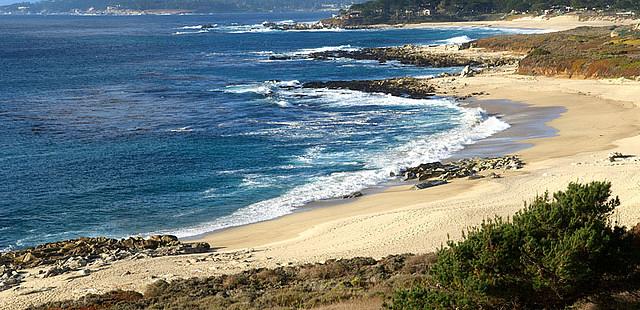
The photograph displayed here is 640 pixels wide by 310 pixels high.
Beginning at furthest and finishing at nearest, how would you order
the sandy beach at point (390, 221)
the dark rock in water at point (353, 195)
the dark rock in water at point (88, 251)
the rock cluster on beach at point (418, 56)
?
1. the rock cluster on beach at point (418, 56)
2. the dark rock in water at point (353, 195)
3. the dark rock in water at point (88, 251)
4. the sandy beach at point (390, 221)

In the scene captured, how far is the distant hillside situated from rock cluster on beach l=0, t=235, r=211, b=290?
146 metres

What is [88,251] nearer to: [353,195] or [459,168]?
[353,195]

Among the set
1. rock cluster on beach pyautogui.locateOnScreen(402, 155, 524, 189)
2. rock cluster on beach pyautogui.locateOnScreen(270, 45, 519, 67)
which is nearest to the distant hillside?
rock cluster on beach pyautogui.locateOnScreen(270, 45, 519, 67)

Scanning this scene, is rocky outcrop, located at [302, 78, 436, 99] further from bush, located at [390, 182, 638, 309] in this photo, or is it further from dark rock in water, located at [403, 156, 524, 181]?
bush, located at [390, 182, 638, 309]

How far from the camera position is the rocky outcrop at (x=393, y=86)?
201 feet

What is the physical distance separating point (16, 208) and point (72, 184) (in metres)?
3.60

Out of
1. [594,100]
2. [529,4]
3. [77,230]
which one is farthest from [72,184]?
[529,4]

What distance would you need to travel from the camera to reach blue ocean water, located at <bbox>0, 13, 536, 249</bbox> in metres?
29.4

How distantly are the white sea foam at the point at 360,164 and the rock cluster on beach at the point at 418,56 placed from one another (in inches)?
1190

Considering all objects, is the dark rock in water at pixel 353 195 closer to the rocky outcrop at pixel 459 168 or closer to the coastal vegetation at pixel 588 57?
the rocky outcrop at pixel 459 168

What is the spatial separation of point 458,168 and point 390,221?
950cm

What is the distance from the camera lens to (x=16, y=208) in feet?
97.4

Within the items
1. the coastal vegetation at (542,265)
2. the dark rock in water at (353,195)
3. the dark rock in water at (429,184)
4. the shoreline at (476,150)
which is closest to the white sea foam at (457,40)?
the shoreline at (476,150)

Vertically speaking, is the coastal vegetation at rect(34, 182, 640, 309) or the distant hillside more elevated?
the distant hillside
